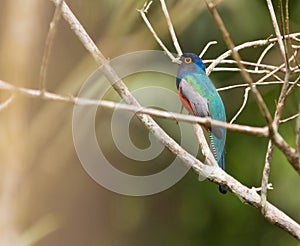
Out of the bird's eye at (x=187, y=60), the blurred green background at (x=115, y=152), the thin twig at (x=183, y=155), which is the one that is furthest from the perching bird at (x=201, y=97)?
the thin twig at (x=183, y=155)

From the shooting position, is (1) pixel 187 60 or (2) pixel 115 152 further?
(2) pixel 115 152

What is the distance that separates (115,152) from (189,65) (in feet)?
5.79

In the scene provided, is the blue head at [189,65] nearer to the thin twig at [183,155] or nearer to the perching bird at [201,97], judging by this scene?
the perching bird at [201,97]

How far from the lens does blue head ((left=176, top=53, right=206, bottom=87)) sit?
93.9 inches

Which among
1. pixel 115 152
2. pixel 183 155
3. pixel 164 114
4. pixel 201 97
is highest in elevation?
pixel 115 152

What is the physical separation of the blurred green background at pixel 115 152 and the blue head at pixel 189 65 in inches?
5.9

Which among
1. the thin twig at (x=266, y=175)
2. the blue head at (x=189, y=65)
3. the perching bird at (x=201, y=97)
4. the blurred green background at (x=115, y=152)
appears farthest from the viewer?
the blue head at (x=189, y=65)

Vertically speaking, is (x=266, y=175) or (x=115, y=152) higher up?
(x=115, y=152)

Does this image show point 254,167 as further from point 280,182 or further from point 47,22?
point 47,22

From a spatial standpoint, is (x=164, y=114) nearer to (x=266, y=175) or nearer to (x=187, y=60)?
(x=266, y=175)

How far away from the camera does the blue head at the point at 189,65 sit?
2385 millimetres

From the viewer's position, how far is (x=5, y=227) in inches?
48.0

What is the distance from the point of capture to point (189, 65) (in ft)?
7.83

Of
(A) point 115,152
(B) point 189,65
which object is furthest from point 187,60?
(A) point 115,152
